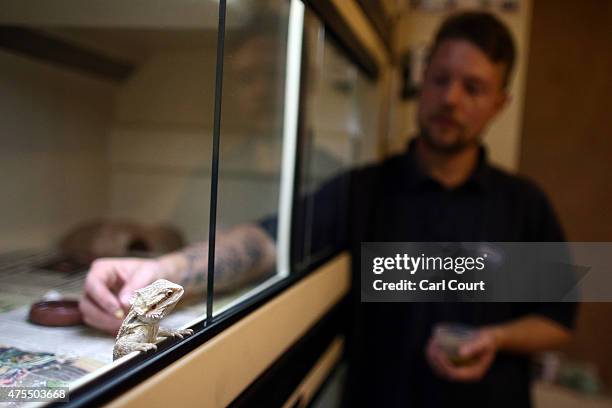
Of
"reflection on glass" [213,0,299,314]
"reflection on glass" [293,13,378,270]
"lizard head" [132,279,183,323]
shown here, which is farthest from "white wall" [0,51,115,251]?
"lizard head" [132,279,183,323]

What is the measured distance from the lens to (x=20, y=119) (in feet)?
4.48

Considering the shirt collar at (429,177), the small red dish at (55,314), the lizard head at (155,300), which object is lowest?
the small red dish at (55,314)

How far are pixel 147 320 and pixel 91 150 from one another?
1496mm

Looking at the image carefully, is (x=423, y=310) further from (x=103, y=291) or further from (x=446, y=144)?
(x=103, y=291)

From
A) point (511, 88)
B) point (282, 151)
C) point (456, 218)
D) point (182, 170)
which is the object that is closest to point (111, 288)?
point (282, 151)

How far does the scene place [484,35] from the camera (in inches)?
54.3

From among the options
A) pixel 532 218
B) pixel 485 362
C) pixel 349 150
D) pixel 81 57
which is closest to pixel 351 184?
pixel 349 150

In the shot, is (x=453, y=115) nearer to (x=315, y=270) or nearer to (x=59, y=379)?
(x=315, y=270)

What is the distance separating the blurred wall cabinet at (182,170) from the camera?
0.66 meters

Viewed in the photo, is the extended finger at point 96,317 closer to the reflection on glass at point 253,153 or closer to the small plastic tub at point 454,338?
the reflection on glass at point 253,153

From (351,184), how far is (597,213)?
0.73 m

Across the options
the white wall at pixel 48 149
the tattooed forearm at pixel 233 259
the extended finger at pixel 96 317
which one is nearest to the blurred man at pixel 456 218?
the tattooed forearm at pixel 233 259

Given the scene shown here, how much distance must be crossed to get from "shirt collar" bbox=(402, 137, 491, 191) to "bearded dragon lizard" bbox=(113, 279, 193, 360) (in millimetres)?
1001

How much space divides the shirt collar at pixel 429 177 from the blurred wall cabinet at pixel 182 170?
0.20 m
